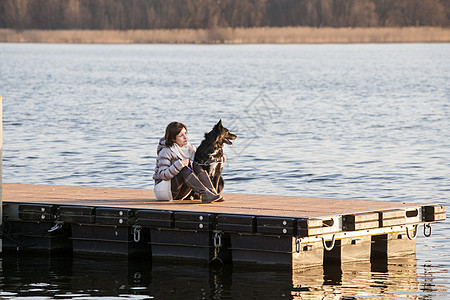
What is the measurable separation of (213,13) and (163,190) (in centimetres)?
10786

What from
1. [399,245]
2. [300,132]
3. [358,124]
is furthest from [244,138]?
[399,245]

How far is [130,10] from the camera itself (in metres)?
117

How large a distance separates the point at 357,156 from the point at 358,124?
8528mm

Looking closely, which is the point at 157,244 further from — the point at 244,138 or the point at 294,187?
the point at 244,138

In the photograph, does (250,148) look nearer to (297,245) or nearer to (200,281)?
(297,245)

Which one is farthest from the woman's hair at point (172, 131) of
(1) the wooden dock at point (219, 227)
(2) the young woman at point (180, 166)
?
(1) the wooden dock at point (219, 227)

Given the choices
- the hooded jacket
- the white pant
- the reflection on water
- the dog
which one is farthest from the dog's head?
the reflection on water

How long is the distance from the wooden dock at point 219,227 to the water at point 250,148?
Result: 28 cm

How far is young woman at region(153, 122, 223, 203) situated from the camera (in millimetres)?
11539

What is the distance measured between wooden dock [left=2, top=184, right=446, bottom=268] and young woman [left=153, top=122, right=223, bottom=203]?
0.23 meters

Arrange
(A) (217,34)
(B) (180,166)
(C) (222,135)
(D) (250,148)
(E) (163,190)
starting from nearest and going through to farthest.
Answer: (C) (222,135), (B) (180,166), (E) (163,190), (D) (250,148), (A) (217,34)

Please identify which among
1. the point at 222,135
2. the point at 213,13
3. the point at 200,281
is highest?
the point at 213,13

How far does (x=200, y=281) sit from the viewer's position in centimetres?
1055

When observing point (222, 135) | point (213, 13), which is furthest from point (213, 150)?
point (213, 13)
